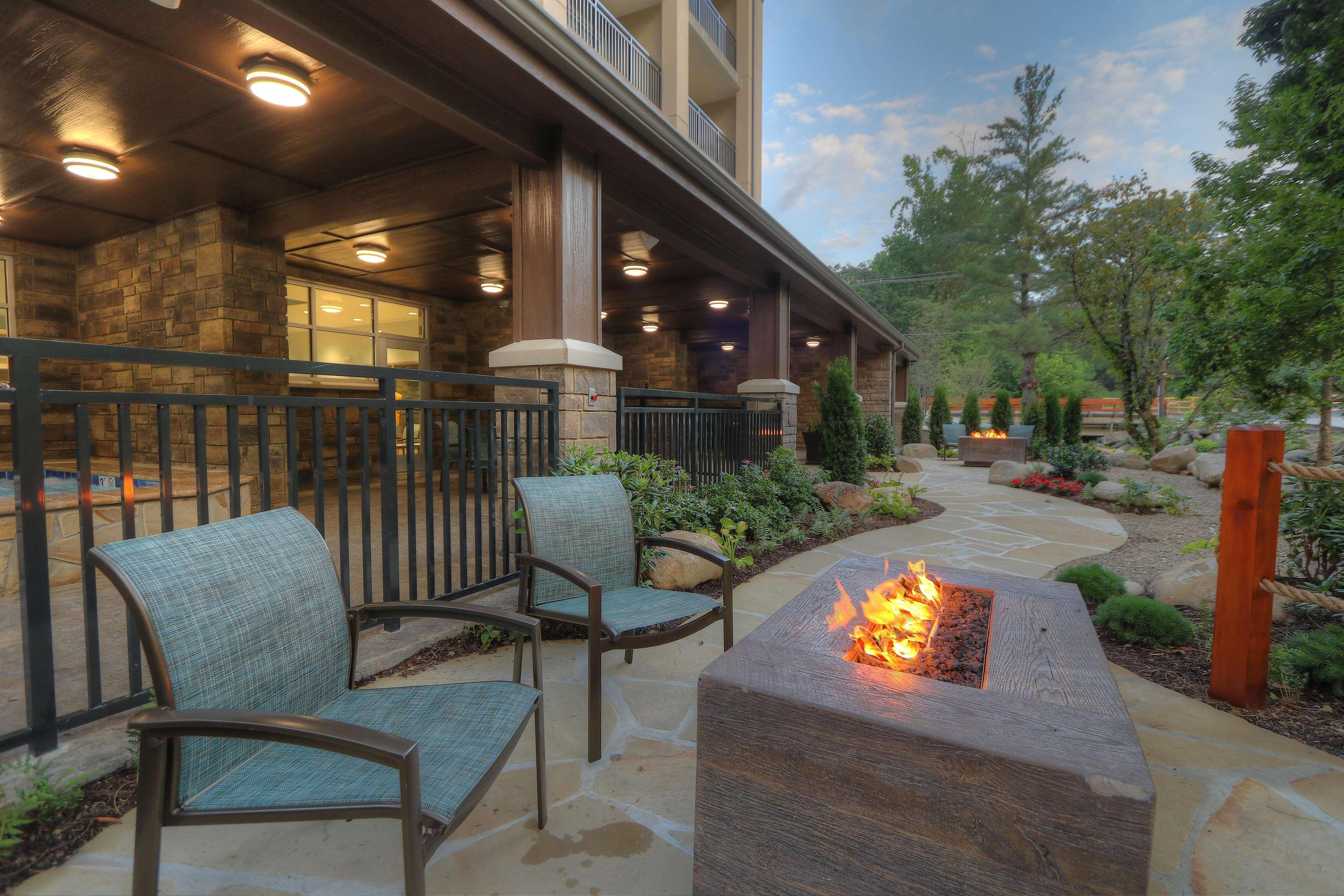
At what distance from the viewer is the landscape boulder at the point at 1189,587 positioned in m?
3.00

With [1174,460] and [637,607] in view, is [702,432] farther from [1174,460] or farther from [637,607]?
[1174,460]

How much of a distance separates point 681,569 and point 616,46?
781cm

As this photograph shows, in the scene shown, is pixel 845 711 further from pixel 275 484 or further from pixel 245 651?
pixel 275 484

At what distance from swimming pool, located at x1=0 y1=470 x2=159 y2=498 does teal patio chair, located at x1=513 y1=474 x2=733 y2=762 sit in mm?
3008

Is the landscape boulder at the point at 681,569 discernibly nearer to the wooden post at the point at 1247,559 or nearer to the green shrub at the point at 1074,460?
the wooden post at the point at 1247,559

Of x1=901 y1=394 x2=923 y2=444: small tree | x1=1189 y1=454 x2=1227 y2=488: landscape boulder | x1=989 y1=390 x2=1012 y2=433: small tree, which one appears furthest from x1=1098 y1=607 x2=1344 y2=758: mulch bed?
x1=989 y1=390 x2=1012 y2=433: small tree

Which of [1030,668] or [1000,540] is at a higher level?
[1030,668]

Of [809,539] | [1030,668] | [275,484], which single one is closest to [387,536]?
[1030,668]

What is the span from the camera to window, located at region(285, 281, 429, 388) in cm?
699

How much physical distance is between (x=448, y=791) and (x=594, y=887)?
489 mm

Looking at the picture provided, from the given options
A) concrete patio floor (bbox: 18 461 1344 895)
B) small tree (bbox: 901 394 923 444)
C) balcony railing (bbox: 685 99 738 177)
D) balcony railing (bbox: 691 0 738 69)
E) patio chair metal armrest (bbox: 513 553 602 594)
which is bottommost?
concrete patio floor (bbox: 18 461 1344 895)

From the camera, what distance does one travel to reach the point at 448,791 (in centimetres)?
106

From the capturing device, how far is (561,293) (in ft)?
11.9

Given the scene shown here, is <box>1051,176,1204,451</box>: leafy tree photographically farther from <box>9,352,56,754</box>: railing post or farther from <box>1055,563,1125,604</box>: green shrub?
<box>9,352,56,754</box>: railing post
